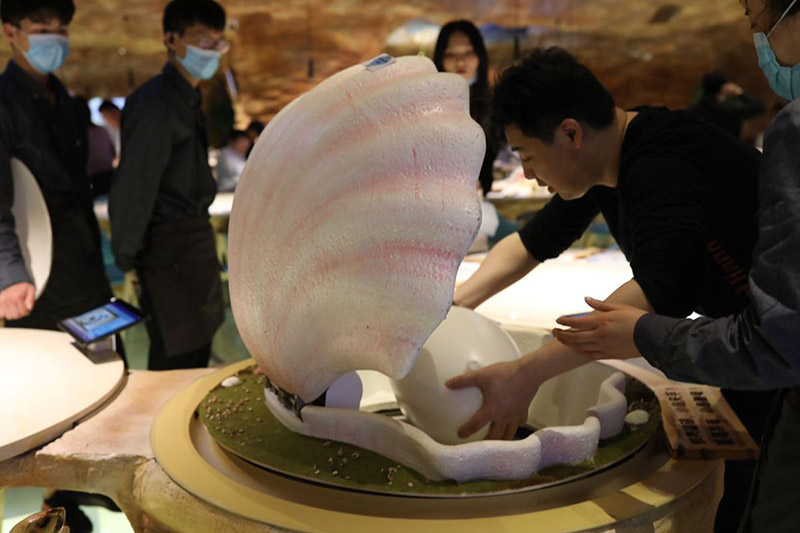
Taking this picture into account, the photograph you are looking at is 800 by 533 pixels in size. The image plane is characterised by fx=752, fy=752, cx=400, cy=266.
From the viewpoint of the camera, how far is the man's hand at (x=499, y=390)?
1389 millimetres

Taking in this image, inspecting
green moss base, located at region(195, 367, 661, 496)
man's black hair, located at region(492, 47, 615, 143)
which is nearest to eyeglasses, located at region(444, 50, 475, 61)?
man's black hair, located at region(492, 47, 615, 143)

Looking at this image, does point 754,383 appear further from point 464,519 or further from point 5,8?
point 5,8

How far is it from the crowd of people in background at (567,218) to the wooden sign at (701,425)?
145 mm

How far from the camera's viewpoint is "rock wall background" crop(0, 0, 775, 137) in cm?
778

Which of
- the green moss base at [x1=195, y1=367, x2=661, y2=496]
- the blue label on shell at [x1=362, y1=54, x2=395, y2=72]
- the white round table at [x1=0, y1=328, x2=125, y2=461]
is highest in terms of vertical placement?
the blue label on shell at [x1=362, y1=54, x2=395, y2=72]

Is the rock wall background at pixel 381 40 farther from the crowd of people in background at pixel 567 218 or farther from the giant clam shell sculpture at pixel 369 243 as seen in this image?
the giant clam shell sculpture at pixel 369 243

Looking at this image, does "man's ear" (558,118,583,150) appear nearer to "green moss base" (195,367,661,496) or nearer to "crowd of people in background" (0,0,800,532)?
"crowd of people in background" (0,0,800,532)

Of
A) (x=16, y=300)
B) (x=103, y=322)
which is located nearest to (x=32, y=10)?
(x=16, y=300)

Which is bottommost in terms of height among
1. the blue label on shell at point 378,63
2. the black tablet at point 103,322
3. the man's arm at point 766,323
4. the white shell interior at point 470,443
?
the black tablet at point 103,322

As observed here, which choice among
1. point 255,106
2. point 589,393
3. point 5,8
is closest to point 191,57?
point 5,8

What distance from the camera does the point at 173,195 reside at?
2.66m

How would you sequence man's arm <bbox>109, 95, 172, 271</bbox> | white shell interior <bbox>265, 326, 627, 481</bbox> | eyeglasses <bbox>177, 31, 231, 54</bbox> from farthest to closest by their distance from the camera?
eyeglasses <bbox>177, 31, 231, 54</bbox>
man's arm <bbox>109, 95, 172, 271</bbox>
white shell interior <bbox>265, 326, 627, 481</bbox>

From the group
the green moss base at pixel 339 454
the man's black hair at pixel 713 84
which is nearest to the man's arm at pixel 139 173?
the green moss base at pixel 339 454

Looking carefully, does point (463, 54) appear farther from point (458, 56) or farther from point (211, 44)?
point (211, 44)
